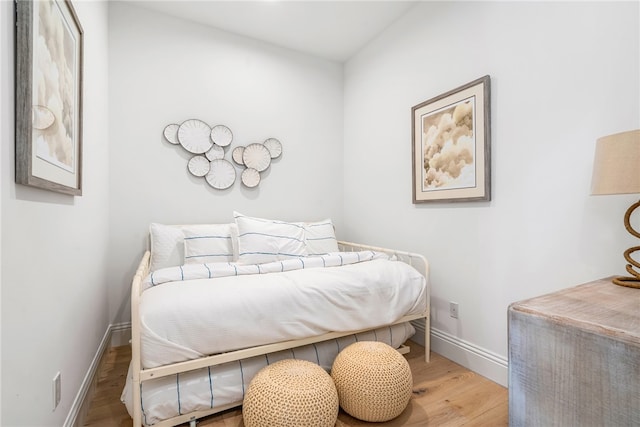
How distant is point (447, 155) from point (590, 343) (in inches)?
60.1

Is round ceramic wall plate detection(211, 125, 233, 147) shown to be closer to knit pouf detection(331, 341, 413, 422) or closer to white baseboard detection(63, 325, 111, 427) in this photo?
white baseboard detection(63, 325, 111, 427)

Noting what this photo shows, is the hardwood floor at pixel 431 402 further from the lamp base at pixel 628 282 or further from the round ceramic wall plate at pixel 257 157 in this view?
the round ceramic wall plate at pixel 257 157

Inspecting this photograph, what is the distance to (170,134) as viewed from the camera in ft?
7.78

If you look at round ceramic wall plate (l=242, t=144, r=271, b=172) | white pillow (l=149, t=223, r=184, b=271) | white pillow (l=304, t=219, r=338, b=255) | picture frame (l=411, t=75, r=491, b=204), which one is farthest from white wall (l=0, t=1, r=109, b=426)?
picture frame (l=411, t=75, r=491, b=204)

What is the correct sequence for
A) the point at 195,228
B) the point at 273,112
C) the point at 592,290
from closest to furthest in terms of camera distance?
the point at 592,290, the point at 195,228, the point at 273,112

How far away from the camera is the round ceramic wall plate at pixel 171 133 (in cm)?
236

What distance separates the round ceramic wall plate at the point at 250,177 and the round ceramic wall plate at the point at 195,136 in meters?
0.37

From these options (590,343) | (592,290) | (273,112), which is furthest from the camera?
(273,112)

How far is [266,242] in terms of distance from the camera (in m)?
2.08

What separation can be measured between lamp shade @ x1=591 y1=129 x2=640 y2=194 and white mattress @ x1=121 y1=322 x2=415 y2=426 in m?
1.50

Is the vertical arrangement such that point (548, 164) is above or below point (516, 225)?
above

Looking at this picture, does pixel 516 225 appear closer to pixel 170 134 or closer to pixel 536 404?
pixel 536 404

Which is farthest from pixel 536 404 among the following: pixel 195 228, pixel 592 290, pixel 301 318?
pixel 195 228

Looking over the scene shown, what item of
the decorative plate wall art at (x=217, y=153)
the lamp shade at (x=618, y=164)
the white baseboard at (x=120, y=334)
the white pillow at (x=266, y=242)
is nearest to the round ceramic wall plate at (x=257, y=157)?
the decorative plate wall art at (x=217, y=153)
